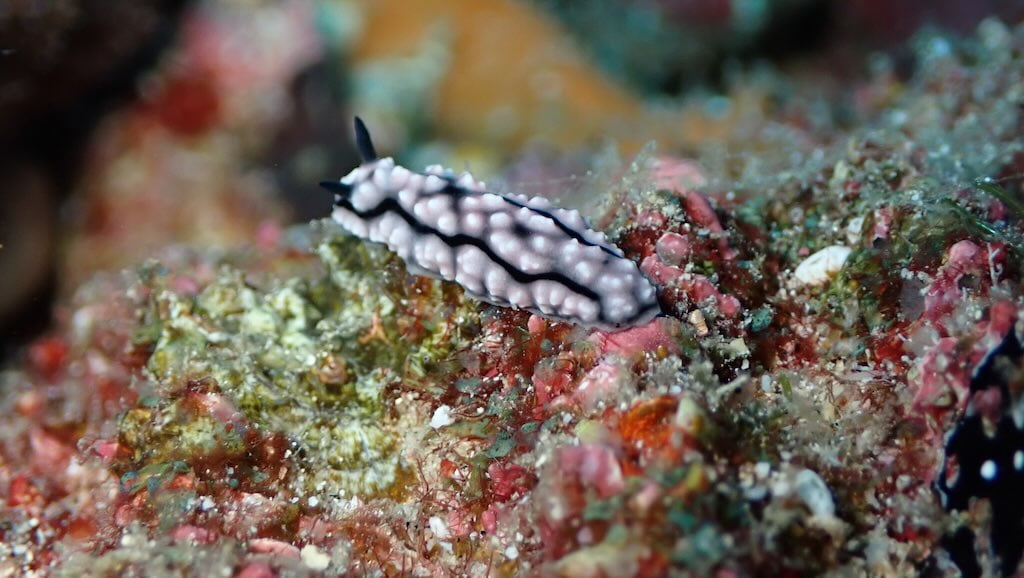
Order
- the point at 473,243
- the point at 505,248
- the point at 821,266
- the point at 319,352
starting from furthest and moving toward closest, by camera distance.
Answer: the point at 319,352, the point at 821,266, the point at 473,243, the point at 505,248

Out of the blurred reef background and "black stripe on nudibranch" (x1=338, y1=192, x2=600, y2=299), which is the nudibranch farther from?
the blurred reef background

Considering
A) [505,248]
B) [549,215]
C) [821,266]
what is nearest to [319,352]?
[505,248]

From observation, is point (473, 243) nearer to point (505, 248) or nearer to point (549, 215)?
point (505, 248)

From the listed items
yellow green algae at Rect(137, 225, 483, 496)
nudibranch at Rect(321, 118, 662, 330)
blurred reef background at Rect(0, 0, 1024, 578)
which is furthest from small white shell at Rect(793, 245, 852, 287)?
yellow green algae at Rect(137, 225, 483, 496)

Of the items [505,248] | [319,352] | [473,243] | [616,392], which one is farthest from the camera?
[319,352]

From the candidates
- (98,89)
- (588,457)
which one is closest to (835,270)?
(588,457)

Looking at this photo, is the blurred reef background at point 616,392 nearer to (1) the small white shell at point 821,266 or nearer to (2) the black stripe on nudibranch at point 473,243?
(1) the small white shell at point 821,266
